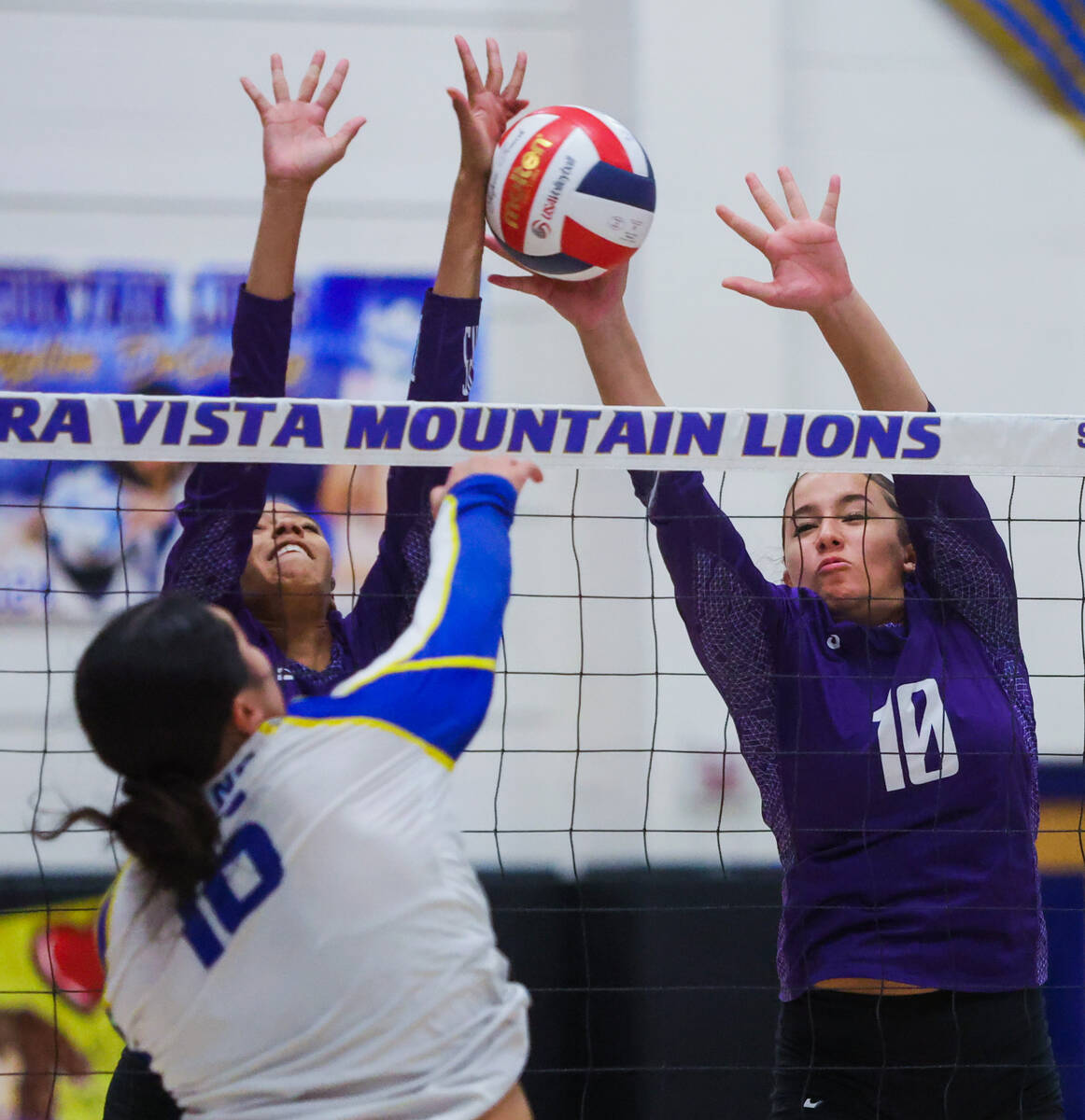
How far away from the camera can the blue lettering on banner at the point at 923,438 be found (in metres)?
2.41

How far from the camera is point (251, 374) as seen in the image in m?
2.45

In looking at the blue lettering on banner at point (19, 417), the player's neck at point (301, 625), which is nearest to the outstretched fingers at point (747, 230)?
the player's neck at point (301, 625)

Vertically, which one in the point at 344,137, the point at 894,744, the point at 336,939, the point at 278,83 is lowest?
the point at 336,939

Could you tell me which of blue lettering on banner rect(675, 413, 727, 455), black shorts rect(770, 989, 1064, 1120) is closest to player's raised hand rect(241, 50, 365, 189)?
blue lettering on banner rect(675, 413, 727, 455)

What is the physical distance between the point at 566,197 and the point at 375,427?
22.9 inches

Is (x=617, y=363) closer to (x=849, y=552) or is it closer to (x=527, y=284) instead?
(x=527, y=284)

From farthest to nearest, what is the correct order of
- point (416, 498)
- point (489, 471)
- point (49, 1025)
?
1. point (49, 1025)
2. point (416, 498)
3. point (489, 471)

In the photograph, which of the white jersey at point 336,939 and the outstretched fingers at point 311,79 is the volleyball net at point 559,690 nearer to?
the outstretched fingers at point 311,79

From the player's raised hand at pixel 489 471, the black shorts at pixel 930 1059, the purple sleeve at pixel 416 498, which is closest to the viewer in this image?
the player's raised hand at pixel 489 471

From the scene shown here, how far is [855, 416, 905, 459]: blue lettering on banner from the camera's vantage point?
94.8 inches

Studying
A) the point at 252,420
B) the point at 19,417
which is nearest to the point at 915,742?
the point at 252,420

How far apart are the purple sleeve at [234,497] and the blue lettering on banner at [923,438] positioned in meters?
1.14

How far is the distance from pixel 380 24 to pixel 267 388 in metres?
2.68

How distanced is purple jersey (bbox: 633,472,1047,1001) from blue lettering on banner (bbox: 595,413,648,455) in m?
0.11
